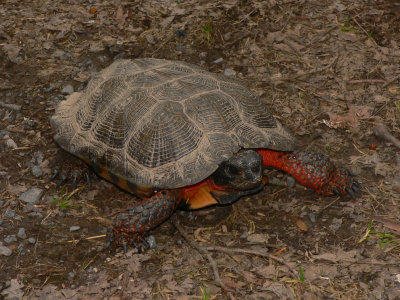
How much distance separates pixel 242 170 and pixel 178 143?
78 cm

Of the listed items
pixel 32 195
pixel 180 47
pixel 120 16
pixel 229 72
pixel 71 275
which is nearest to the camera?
pixel 71 275

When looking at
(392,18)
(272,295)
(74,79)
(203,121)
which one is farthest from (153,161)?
(392,18)

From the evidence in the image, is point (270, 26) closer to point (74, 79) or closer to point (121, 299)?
point (74, 79)

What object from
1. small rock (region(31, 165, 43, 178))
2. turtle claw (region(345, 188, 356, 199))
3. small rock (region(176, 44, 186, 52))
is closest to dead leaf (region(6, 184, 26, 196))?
small rock (region(31, 165, 43, 178))

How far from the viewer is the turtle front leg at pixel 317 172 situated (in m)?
5.39

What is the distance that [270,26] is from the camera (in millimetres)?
8109

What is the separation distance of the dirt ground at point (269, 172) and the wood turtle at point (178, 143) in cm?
36

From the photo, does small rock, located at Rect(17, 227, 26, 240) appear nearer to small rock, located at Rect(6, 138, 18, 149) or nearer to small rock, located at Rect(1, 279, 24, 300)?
small rock, located at Rect(1, 279, 24, 300)

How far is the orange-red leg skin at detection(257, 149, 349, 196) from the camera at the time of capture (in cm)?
540

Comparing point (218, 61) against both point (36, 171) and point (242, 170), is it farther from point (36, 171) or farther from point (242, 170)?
point (36, 171)

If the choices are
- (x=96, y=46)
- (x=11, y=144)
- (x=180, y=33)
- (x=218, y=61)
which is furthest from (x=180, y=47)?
(x=11, y=144)

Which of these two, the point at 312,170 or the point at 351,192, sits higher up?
the point at 312,170

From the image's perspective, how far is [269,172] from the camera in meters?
5.99

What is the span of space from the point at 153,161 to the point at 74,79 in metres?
3.09
